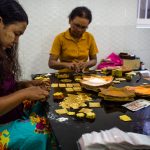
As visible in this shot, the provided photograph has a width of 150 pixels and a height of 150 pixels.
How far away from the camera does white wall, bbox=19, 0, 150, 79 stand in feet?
11.3

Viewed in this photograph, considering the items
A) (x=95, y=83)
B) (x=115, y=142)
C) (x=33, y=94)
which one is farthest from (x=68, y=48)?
(x=115, y=142)

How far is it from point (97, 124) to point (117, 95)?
0.37 m

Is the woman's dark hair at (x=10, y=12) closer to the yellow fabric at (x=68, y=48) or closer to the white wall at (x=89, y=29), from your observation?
the yellow fabric at (x=68, y=48)

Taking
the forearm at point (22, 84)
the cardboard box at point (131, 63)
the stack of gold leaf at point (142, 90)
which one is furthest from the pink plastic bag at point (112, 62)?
the forearm at point (22, 84)

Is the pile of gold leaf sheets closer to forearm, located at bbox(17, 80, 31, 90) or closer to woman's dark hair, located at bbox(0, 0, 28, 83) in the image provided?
forearm, located at bbox(17, 80, 31, 90)

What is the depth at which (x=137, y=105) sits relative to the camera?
4.61ft

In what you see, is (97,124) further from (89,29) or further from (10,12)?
(89,29)

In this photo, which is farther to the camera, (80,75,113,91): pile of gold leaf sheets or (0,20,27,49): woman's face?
(80,75,113,91): pile of gold leaf sheets

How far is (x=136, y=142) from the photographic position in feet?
2.99

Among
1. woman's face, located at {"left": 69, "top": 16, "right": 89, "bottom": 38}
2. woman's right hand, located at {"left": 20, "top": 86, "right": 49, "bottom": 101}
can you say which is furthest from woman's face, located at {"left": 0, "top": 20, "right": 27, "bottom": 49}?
woman's face, located at {"left": 69, "top": 16, "right": 89, "bottom": 38}

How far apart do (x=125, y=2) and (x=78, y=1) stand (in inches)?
29.2

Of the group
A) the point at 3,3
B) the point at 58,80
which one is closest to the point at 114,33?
the point at 58,80

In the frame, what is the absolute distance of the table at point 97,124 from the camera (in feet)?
3.33

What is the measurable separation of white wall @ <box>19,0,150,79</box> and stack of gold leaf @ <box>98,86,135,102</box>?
2.15 meters
